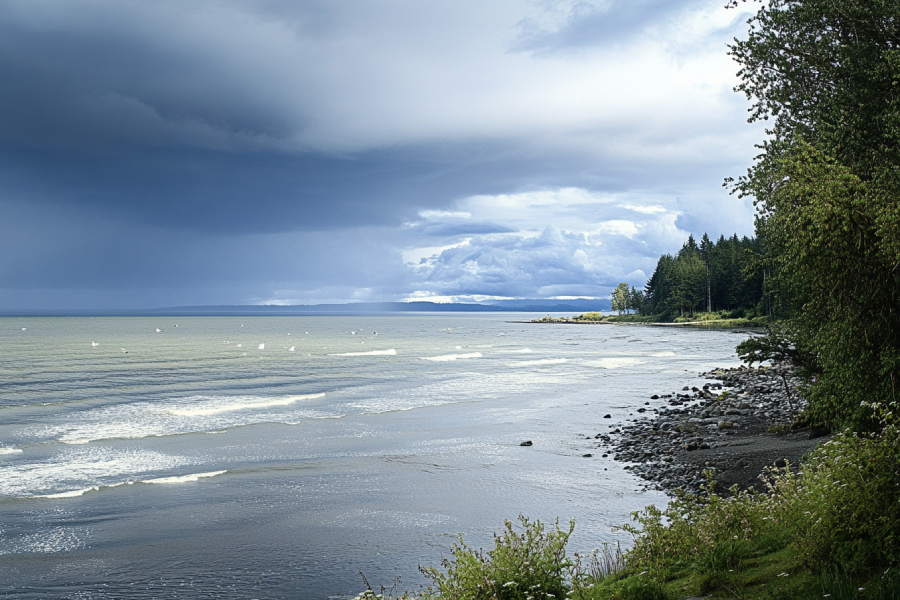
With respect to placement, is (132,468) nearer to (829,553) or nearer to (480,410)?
(480,410)

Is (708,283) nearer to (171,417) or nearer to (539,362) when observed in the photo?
(539,362)

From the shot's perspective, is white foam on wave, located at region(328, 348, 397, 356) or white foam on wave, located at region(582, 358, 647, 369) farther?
white foam on wave, located at region(328, 348, 397, 356)

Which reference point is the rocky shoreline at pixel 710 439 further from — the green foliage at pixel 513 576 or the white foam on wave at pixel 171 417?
the white foam on wave at pixel 171 417

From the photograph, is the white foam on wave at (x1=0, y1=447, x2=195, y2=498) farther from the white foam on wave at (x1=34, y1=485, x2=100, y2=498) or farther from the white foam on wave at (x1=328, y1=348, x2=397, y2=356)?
the white foam on wave at (x1=328, y1=348, x2=397, y2=356)

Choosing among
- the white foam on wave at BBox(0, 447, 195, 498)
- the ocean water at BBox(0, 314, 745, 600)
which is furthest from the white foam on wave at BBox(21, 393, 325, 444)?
the white foam on wave at BBox(0, 447, 195, 498)

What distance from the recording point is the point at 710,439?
2359cm

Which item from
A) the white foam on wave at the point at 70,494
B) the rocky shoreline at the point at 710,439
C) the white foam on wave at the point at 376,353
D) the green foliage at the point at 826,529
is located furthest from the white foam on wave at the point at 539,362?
the green foliage at the point at 826,529

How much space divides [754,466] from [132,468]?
2001cm

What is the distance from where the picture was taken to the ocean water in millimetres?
13273

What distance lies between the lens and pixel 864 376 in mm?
12930

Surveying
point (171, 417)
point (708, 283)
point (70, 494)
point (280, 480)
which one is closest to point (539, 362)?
point (171, 417)

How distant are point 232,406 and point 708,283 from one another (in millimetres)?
134455

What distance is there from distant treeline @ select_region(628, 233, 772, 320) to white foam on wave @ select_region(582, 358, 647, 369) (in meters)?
72.8

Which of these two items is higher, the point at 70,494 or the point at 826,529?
the point at 826,529
